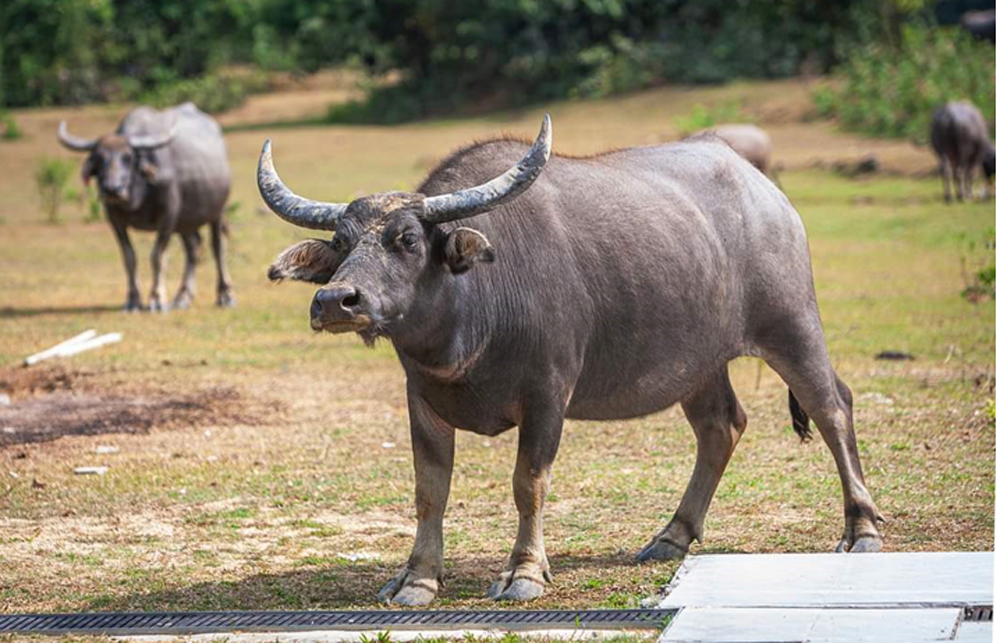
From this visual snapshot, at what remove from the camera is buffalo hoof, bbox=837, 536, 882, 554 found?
6.69m

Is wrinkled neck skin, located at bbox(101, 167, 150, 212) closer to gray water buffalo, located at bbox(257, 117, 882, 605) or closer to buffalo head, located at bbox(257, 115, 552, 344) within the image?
gray water buffalo, located at bbox(257, 117, 882, 605)

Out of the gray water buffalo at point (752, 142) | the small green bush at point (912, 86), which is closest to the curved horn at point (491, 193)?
the gray water buffalo at point (752, 142)

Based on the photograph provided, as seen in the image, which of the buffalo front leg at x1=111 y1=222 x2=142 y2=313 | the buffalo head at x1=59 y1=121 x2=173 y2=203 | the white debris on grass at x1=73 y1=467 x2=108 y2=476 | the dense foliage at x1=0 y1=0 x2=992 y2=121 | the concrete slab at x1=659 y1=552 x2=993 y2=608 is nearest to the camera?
the concrete slab at x1=659 y1=552 x2=993 y2=608

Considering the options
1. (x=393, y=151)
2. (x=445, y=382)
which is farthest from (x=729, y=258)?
(x=393, y=151)

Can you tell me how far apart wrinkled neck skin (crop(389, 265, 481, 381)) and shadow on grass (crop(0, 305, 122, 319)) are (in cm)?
1038

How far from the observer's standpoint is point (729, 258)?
6.84m

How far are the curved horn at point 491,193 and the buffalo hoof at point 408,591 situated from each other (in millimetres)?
1441

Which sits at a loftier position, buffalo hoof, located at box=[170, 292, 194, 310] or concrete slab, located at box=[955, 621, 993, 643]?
concrete slab, located at box=[955, 621, 993, 643]

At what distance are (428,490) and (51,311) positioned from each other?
10416 millimetres

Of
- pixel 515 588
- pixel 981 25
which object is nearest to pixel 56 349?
pixel 515 588

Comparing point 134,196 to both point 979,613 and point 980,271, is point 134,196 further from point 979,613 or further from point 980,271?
point 979,613

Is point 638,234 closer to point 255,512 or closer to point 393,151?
point 255,512

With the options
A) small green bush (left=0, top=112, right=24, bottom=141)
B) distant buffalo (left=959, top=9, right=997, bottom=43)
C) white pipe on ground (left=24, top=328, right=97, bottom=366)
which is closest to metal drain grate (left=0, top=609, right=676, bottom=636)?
white pipe on ground (left=24, top=328, right=97, bottom=366)

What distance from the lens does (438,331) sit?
5.84 metres
